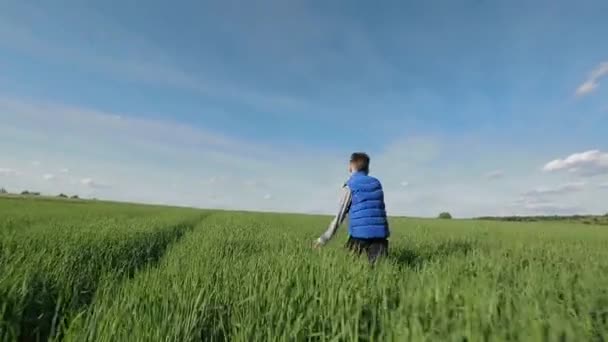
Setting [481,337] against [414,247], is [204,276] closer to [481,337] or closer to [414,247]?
[481,337]

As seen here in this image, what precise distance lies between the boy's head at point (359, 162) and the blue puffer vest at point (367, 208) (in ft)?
0.34

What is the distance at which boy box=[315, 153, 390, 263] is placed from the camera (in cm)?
531

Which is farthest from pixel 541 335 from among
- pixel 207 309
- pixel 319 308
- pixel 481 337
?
pixel 207 309

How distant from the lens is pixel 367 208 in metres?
5.32

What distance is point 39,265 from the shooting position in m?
4.29

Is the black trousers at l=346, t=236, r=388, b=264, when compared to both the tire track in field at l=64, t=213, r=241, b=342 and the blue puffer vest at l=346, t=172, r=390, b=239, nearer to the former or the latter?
the blue puffer vest at l=346, t=172, r=390, b=239

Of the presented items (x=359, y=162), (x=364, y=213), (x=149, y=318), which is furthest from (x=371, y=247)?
(x=149, y=318)

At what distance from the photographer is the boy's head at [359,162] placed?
214 inches

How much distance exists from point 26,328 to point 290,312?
2.21 m

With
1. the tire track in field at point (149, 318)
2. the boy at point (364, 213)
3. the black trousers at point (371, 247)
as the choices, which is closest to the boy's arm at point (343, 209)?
the boy at point (364, 213)

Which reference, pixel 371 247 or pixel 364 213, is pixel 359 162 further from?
pixel 371 247

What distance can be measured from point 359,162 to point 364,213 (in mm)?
696

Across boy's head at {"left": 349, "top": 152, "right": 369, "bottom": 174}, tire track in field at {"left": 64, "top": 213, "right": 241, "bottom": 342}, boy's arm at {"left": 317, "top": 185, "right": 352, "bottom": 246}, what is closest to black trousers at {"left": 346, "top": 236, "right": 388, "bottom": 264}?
boy's arm at {"left": 317, "top": 185, "right": 352, "bottom": 246}

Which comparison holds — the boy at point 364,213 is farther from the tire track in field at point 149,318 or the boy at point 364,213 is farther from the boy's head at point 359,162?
the tire track in field at point 149,318
